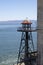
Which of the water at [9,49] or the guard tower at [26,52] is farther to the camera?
the water at [9,49]

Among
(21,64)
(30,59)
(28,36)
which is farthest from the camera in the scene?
(28,36)

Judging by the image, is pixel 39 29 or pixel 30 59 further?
pixel 30 59

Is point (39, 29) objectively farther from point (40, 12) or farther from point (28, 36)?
point (28, 36)

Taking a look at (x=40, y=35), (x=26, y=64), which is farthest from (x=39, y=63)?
(x=26, y=64)

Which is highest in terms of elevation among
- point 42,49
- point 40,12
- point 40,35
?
point 40,12

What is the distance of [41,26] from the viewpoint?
27.7 feet

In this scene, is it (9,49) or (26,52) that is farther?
(9,49)

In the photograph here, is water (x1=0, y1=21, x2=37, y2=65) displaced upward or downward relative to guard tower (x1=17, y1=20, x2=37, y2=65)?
downward

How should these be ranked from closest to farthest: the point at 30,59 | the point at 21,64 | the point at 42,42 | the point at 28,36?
the point at 42,42 < the point at 30,59 < the point at 21,64 < the point at 28,36

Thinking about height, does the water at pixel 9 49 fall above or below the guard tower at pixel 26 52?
below

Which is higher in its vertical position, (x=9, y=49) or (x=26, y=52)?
(x=26, y=52)

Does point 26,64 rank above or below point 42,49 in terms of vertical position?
below

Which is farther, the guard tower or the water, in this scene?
the water

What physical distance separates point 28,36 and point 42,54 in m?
5.23
